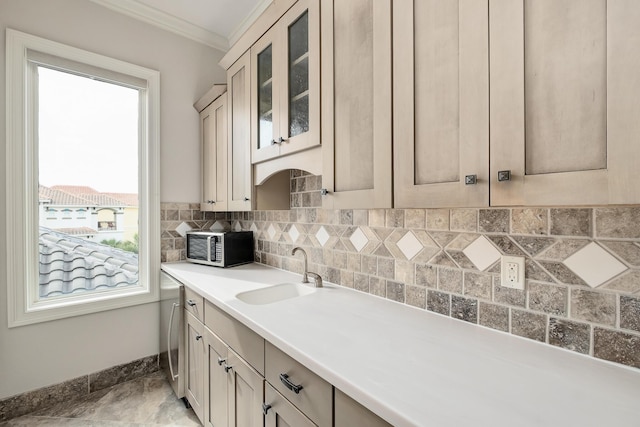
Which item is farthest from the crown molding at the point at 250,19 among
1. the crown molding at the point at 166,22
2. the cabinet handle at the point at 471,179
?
the cabinet handle at the point at 471,179

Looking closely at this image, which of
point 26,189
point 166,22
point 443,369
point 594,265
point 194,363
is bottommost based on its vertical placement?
point 194,363

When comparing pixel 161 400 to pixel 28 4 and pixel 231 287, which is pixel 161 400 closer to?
pixel 231 287

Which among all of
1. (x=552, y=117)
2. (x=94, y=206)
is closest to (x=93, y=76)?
(x=94, y=206)

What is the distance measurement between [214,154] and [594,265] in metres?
2.35

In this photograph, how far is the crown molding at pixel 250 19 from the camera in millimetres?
2258

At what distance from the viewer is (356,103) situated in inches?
44.1

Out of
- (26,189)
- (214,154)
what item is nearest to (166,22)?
(214,154)

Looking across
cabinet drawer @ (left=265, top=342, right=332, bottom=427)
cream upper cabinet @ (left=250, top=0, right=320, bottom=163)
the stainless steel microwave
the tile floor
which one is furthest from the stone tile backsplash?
the tile floor

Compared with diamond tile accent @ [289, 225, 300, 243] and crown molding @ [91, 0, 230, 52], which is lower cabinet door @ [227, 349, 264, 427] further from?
crown molding @ [91, 0, 230, 52]

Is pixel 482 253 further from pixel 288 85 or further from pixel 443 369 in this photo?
pixel 288 85

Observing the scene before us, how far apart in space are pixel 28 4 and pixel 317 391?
2.93 metres

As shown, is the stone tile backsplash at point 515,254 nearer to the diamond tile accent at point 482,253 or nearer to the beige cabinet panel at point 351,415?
the diamond tile accent at point 482,253

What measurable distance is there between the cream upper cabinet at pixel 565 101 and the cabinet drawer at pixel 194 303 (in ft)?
5.19

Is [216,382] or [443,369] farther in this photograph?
[216,382]
